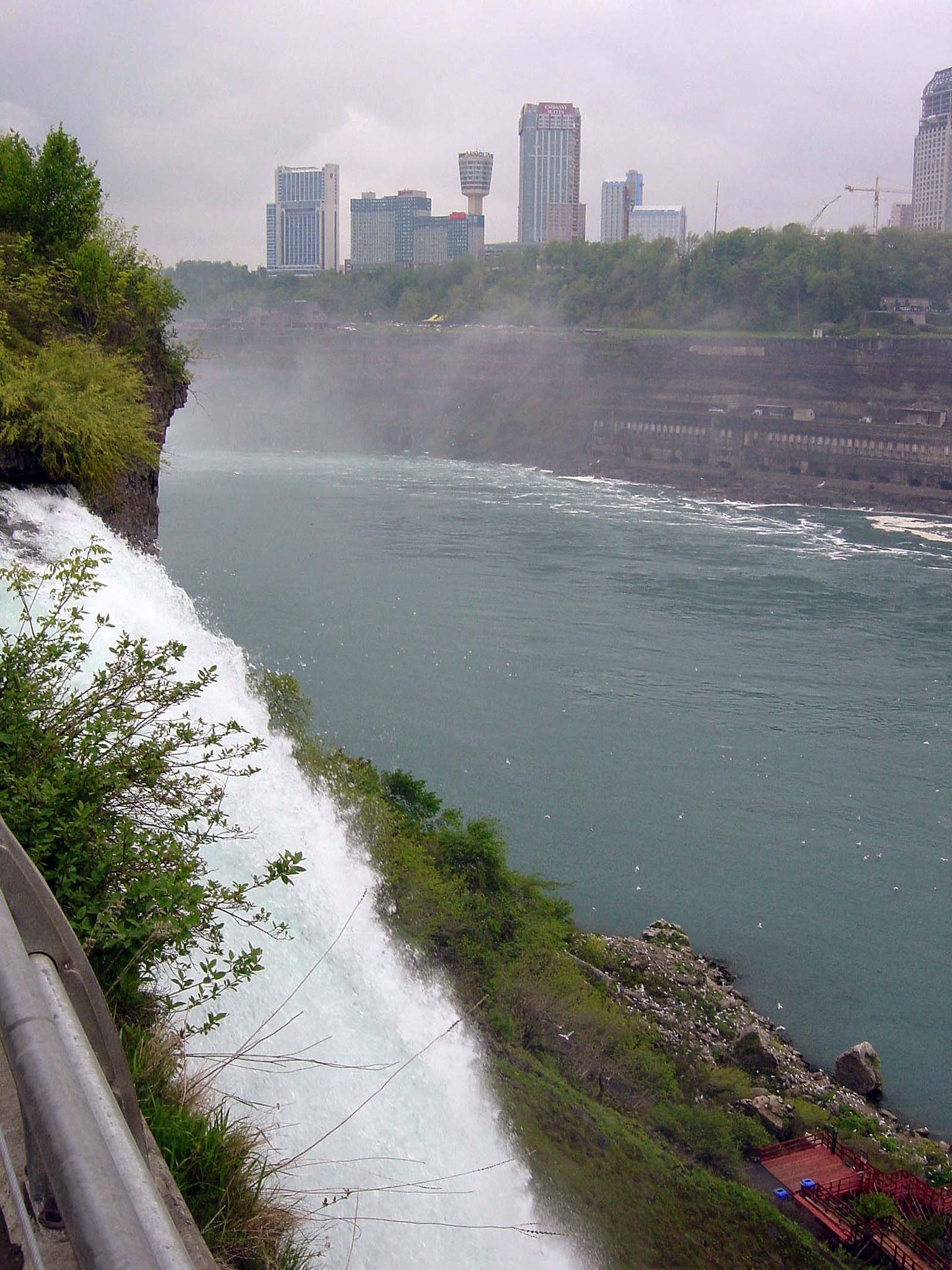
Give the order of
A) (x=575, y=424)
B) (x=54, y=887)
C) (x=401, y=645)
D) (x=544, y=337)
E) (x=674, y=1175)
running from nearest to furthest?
(x=54, y=887) → (x=674, y=1175) → (x=401, y=645) → (x=575, y=424) → (x=544, y=337)

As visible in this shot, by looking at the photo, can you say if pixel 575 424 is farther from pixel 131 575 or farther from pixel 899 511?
pixel 131 575

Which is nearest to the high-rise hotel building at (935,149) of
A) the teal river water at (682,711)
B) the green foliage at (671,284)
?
the green foliage at (671,284)

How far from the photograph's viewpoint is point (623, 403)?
58.7 metres

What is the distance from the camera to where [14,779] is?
3.31m

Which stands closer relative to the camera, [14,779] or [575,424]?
[14,779]

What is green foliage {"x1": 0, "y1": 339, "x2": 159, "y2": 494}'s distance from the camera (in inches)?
321

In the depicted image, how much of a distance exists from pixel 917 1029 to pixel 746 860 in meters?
3.13

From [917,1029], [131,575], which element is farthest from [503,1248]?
[917,1029]

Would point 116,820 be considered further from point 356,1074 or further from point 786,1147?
point 786,1147

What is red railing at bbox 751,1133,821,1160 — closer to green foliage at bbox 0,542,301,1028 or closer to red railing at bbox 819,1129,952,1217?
red railing at bbox 819,1129,952,1217

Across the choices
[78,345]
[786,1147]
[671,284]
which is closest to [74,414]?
[78,345]

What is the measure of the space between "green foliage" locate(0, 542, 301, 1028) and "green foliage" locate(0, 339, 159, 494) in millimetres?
3934

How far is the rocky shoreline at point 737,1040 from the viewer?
909 cm

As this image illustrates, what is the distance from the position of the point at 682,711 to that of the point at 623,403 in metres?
42.7
